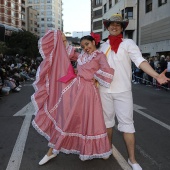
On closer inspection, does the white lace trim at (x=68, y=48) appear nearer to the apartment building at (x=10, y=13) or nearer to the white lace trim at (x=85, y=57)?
the white lace trim at (x=85, y=57)

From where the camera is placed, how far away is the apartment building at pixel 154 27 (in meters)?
22.4

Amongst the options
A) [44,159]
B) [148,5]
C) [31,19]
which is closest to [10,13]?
[31,19]

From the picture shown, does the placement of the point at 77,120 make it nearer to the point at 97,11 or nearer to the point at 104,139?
the point at 104,139

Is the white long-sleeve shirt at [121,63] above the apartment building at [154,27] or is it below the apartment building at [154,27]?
below

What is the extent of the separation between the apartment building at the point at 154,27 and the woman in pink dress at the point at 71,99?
18191 mm

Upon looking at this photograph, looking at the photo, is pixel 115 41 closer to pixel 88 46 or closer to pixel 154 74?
pixel 88 46

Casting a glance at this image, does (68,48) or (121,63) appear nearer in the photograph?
(121,63)

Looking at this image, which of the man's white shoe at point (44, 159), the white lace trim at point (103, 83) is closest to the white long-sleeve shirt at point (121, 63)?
the white lace trim at point (103, 83)

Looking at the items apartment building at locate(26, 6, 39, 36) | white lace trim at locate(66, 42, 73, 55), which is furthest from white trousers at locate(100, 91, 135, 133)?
apartment building at locate(26, 6, 39, 36)

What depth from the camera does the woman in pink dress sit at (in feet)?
11.6

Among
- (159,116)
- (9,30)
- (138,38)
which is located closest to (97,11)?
(9,30)

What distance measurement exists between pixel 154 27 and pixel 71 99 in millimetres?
22889

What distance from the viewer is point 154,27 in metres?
24.9


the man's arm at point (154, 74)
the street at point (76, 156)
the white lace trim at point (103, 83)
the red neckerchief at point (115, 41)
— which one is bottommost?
the street at point (76, 156)
